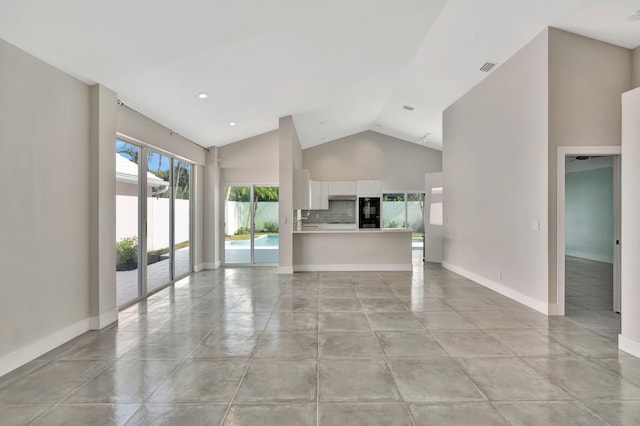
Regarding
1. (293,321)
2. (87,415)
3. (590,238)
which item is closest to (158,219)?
(293,321)

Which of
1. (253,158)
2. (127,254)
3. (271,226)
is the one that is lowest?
(127,254)

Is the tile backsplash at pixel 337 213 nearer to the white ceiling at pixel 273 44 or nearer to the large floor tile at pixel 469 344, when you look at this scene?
the white ceiling at pixel 273 44

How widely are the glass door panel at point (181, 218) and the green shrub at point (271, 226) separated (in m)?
1.75

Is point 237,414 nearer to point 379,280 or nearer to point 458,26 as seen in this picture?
point 379,280

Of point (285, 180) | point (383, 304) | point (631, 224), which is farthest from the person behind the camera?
point (285, 180)

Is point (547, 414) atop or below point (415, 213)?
below

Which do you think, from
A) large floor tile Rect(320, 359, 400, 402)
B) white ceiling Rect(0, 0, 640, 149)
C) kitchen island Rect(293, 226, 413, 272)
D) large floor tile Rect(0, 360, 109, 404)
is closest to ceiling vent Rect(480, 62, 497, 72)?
white ceiling Rect(0, 0, 640, 149)

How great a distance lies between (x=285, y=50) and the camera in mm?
3939

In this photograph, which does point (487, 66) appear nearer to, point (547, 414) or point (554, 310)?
point (554, 310)

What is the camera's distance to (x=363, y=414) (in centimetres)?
209

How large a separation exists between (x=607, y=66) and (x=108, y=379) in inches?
249

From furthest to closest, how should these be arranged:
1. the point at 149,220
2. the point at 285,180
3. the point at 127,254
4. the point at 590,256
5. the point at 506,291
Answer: the point at 590,256 < the point at 285,180 < the point at 149,220 < the point at 506,291 < the point at 127,254

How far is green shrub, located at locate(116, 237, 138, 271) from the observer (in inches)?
179

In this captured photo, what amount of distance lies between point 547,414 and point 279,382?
71.3 inches
